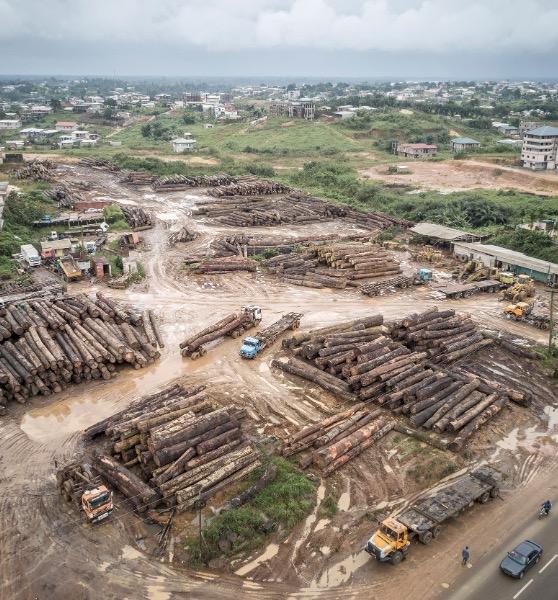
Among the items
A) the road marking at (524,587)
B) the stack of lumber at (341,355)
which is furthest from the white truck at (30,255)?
the road marking at (524,587)

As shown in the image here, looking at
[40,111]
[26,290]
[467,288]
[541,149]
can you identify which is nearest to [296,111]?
[541,149]

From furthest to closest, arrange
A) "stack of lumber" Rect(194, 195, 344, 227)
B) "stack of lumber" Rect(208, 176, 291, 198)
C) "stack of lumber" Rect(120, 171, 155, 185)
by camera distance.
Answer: "stack of lumber" Rect(120, 171, 155, 185) → "stack of lumber" Rect(208, 176, 291, 198) → "stack of lumber" Rect(194, 195, 344, 227)

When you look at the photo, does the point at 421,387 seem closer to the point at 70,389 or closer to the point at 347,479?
the point at 347,479

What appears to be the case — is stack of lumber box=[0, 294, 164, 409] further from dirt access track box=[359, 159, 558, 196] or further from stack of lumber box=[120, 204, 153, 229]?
dirt access track box=[359, 159, 558, 196]

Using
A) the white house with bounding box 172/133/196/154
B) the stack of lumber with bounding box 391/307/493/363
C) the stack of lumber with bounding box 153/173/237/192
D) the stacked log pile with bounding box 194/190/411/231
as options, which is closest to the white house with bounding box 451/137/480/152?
the stacked log pile with bounding box 194/190/411/231

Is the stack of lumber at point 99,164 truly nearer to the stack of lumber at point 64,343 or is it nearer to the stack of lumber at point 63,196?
the stack of lumber at point 63,196

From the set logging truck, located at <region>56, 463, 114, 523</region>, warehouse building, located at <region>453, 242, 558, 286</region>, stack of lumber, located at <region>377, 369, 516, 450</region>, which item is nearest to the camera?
logging truck, located at <region>56, 463, 114, 523</region>

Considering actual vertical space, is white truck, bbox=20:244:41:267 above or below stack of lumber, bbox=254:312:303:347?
above

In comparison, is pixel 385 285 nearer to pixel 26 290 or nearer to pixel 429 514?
pixel 429 514
